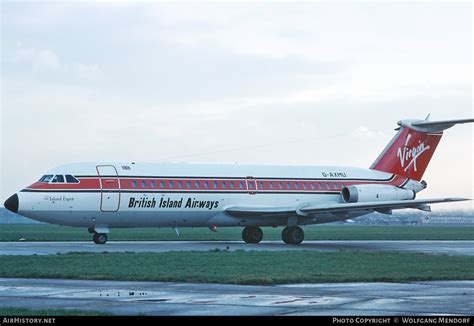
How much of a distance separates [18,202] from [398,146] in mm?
21215

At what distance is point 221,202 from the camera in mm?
38719

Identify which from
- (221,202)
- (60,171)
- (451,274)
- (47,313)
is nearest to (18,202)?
(60,171)

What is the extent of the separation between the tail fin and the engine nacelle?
146 centimetres

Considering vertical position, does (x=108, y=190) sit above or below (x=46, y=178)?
below

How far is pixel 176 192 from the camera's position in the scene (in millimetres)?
37312

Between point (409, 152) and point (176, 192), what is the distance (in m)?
14.3

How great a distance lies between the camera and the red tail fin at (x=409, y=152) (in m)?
43.8

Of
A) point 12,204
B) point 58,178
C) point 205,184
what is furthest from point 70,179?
point 205,184

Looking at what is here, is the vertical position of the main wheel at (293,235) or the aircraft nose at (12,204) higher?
the aircraft nose at (12,204)

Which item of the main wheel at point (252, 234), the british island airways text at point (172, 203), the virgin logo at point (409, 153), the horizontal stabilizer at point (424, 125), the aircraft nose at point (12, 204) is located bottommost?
the main wheel at point (252, 234)

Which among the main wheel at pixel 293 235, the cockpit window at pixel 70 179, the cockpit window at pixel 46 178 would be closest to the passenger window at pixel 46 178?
the cockpit window at pixel 46 178

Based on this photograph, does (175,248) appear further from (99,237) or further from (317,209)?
(317,209)

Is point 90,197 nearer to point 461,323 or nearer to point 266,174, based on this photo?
point 266,174

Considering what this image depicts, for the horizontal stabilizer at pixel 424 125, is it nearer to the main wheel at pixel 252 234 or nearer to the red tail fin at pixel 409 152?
the red tail fin at pixel 409 152
